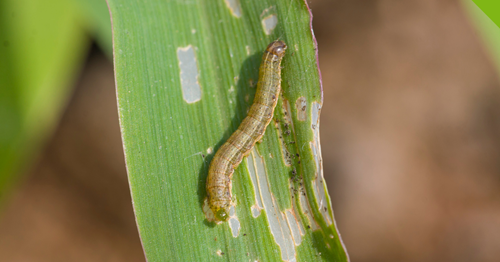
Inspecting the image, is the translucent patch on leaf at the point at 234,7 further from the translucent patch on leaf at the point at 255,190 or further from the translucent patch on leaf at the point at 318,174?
the translucent patch on leaf at the point at 255,190

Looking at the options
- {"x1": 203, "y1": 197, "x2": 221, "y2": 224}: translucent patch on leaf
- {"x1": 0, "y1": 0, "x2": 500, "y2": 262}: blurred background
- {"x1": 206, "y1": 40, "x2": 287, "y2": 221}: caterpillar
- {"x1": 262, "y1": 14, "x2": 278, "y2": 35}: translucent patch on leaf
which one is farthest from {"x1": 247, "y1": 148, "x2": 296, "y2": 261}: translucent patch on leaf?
{"x1": 0, "y1": 0, "x2": 500, "y2": 262}: blurred background

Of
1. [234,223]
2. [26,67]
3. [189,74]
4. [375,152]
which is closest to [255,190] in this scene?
[234,223]

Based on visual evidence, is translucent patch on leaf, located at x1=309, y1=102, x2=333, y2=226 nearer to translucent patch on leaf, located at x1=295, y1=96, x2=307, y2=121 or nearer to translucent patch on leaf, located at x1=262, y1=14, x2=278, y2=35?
translucent patch on leaf, located at x1=295, y1=96, x2=307, y2=121

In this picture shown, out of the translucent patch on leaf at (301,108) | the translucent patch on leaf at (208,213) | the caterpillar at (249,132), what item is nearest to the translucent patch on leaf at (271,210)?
the caterpillar at (249,132)

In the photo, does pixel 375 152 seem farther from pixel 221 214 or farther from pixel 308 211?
pixel 221 214

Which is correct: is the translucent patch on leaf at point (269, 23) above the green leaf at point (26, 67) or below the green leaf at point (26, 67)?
above

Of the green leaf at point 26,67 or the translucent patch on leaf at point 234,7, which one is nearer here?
the translucent patch on leaf at point 234,7

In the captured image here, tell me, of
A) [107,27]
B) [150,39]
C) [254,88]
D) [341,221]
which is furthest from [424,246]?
[107,27]
